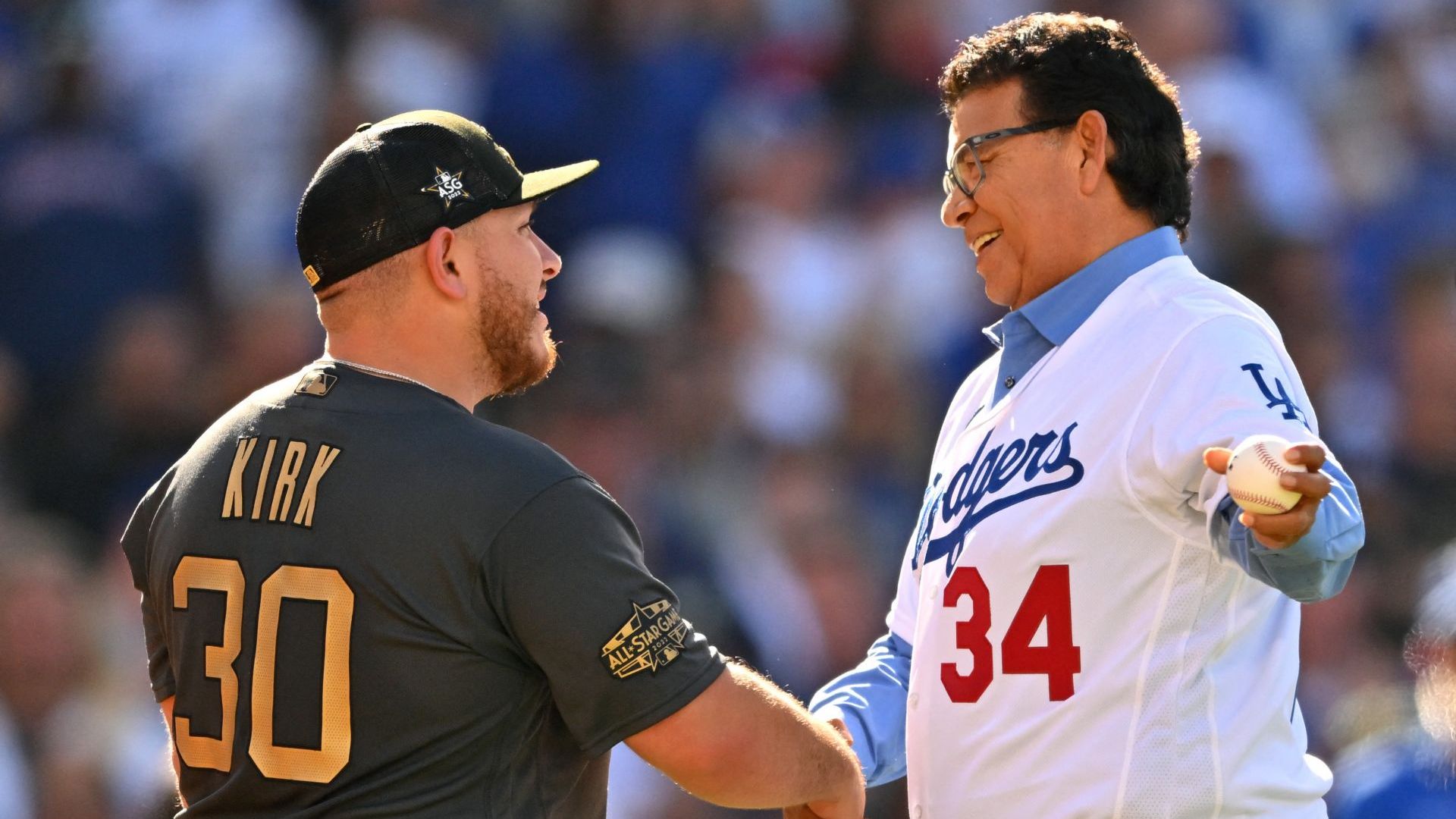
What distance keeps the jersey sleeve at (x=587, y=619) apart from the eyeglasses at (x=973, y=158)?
3.51ft

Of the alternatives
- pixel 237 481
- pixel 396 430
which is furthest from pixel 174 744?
pixel 396 430

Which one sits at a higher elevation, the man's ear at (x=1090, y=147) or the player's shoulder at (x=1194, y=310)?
the man's ear at (x=1090, y=147)

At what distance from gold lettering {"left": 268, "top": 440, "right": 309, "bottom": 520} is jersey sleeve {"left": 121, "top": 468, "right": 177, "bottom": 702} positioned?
0.31 m

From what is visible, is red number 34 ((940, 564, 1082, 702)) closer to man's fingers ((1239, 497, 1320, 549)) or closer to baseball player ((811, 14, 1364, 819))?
baseball player ((811, 14, 1364, 819))

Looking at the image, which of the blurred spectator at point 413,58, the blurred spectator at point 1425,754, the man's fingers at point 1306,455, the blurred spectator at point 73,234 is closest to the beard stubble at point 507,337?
the man's fingers at point 1306,455

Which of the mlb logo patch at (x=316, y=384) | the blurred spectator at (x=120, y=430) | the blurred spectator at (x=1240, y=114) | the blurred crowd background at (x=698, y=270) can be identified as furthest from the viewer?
the blurred spectator at (x=1240, y=114)

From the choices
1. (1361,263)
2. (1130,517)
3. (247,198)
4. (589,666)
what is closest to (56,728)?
(247,198)

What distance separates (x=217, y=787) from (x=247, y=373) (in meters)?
4.13

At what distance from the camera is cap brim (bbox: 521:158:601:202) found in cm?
293

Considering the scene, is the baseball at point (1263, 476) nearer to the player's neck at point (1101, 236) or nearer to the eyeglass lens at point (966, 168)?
the player's neck at point (1101, 236)

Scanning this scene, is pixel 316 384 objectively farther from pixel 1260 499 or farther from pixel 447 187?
pixel 1260 499

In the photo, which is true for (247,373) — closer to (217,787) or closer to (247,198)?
(247,198)

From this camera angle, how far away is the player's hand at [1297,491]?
2281 mm

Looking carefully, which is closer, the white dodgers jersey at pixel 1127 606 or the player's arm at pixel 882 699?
the white dodgers jersey at pixel 1127 606
